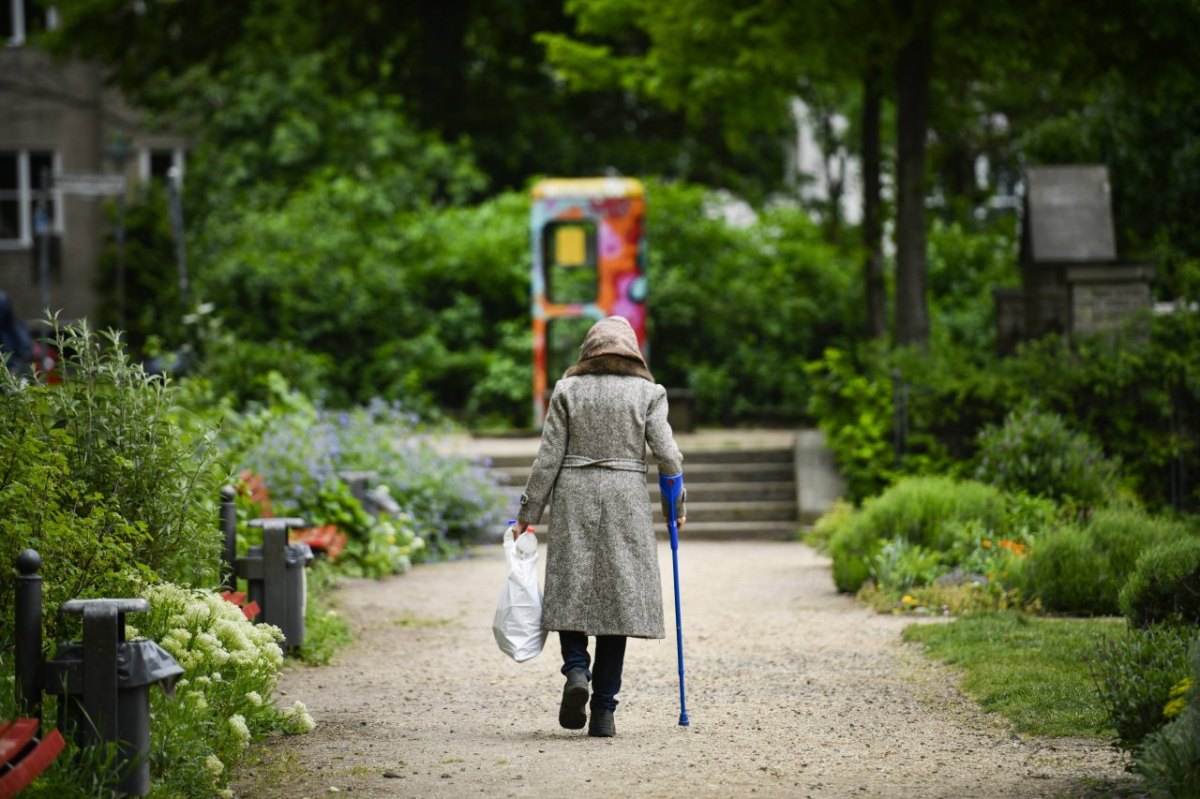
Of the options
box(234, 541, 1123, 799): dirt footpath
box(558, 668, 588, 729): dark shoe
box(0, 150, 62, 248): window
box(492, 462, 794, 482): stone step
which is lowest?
box(234, 541, 1123, 799): dirt footpath

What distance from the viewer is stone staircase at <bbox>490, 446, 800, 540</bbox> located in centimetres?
1596

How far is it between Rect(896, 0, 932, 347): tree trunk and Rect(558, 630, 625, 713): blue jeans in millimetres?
10189

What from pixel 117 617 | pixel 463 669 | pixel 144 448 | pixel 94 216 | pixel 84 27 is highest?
pixel 84 27

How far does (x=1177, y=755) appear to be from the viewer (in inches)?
198

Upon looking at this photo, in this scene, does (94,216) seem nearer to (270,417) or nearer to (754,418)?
(754,418)

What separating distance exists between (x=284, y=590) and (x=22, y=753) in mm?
3778

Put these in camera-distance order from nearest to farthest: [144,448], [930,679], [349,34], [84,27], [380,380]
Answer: [144,448]
[930,679]
[380,380]
[84,27]
[349,34]

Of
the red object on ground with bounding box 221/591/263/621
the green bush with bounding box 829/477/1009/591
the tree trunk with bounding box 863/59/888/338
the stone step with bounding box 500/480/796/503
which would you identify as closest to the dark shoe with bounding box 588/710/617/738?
the red object on ground with bounding box 221/591/263/621

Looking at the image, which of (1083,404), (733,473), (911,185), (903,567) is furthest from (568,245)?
(903,567)

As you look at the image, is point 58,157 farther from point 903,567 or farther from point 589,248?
point 903,567

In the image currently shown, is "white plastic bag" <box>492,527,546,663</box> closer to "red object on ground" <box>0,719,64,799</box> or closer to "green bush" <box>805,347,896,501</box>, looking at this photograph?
"red object on ground" <box>0,719,64,799</box>

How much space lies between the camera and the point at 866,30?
1619 centimetres

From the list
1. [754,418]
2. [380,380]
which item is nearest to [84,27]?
[380,380]

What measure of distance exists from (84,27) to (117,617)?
82.8 feet
